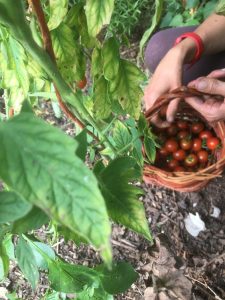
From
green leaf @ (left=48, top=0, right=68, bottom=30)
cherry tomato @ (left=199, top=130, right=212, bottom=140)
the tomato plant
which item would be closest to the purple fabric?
cherry tomato @ (left=199, top=130, right=212, bottom=140)

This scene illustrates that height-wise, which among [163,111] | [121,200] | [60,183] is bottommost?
[163,111]

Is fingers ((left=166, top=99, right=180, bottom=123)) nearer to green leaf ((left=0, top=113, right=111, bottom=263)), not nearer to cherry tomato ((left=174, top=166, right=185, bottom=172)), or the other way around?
cherry tomato ((left=174, top=166, right=185, bottom=172))

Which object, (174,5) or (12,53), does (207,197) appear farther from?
(12,53)

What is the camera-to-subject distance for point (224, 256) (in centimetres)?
114

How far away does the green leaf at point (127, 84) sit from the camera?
55 centimetres

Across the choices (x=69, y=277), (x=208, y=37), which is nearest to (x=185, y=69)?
(x=208, y=37)

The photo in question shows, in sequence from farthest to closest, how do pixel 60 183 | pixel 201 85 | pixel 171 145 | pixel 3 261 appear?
pixel 171 145 < pixel 201 85 < pixel 3 261 < pixel 60 183

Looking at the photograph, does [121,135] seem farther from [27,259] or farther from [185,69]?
[185,69]

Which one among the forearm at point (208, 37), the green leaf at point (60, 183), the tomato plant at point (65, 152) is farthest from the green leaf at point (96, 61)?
the forearm at point (208, 37)

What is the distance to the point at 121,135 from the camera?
763mm

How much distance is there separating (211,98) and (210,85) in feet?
0.21

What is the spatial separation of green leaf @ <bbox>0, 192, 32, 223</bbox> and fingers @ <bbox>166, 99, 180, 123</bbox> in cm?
78

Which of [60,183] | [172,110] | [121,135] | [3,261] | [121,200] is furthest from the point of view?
[172,110]

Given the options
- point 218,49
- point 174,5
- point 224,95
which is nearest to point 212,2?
point 174,5
